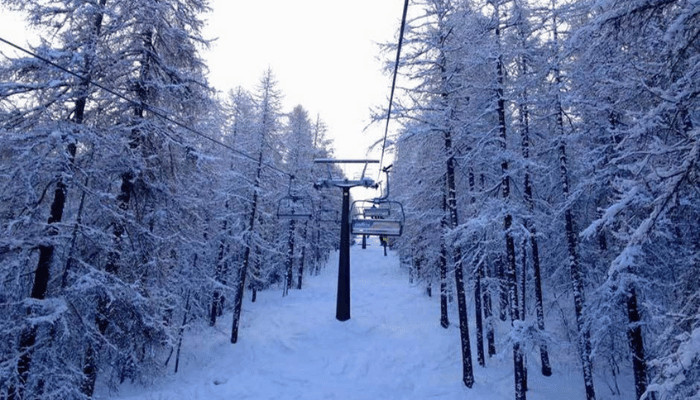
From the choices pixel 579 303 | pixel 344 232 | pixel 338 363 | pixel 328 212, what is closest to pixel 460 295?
pixel 579 303

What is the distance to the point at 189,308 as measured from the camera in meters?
16.8

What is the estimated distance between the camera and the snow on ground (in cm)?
1220

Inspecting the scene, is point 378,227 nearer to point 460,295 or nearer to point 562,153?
point 460,295

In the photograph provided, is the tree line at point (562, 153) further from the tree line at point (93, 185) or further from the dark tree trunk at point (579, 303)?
the tree line at point (93, 185)

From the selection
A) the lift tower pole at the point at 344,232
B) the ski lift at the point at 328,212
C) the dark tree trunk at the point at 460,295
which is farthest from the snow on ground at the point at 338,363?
the ski lift at the point at 328,212

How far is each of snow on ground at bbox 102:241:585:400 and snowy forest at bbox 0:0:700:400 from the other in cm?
115

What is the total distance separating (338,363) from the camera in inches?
567

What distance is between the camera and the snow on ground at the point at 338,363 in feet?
40.0

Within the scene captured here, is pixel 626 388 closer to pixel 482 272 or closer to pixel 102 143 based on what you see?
pixel 482 272

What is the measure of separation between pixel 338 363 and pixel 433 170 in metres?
9.15

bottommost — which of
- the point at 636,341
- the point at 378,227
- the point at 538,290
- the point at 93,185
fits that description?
the point at 636,341

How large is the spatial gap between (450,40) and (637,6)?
8.24 m

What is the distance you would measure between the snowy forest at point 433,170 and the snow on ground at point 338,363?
115 cm

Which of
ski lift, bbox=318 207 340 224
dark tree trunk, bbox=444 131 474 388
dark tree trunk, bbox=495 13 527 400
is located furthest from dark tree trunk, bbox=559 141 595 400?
ski lift, bbox=318 207 340 224
